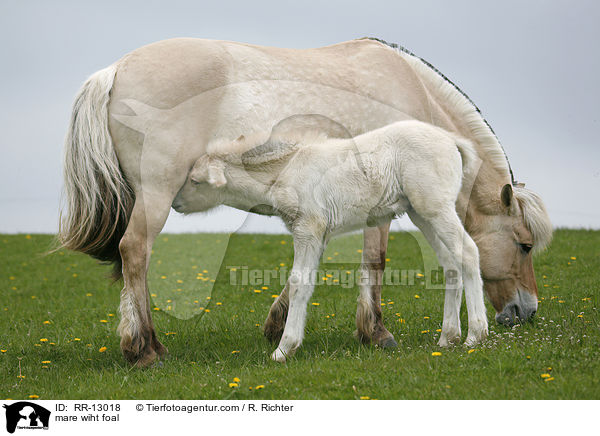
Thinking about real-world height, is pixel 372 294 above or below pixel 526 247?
below

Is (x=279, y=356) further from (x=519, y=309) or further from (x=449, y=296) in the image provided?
(x=519, y=309)

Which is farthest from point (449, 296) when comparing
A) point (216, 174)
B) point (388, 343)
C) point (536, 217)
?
point (216, 174)

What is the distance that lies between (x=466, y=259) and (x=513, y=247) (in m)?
1.65

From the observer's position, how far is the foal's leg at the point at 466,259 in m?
5.79

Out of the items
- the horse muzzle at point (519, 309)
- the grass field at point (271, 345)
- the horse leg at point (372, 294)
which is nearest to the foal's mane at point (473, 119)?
the horse muzzle at point (519, 309)

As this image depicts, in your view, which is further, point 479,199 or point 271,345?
point 479,199

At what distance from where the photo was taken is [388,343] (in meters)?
6.69

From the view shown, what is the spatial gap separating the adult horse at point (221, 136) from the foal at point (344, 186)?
40 centimetres

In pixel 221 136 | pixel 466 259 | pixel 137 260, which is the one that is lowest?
pixel 137 260

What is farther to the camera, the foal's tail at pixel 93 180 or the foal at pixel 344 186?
the foal's tail at pixel 93 180

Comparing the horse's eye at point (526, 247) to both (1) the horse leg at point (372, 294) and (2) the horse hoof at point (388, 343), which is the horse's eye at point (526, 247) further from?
(2) the horse hoof at point (388, 343)
